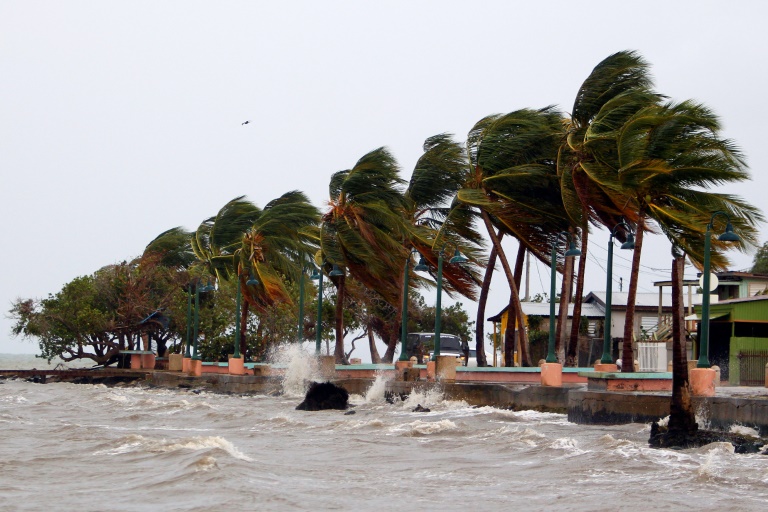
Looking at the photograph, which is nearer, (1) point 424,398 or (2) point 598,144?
(2) point 598,144

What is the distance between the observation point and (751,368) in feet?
102

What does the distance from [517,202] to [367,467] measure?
1993 centimetres

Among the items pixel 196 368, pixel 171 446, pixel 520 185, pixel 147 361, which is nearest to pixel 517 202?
pixel 520 185

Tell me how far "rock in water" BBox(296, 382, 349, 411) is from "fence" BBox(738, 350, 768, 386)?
11.7 metres

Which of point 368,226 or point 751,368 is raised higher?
point 368,226

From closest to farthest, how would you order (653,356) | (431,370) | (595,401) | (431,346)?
(595,401) → (431,370) → (653,356) → (431,346)

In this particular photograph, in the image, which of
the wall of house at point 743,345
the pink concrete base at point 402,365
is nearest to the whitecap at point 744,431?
the wall of house at point 743,345

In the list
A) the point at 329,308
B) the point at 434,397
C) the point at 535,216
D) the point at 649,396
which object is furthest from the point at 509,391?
the point at 329,308

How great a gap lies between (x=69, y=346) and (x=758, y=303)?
132 feet

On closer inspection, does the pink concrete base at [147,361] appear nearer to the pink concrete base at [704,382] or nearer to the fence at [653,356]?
the fence at [653,356]

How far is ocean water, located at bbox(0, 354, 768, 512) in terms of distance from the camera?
13430 mm

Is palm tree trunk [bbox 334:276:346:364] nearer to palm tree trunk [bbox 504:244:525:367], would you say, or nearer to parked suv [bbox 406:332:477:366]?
parked suv [bbox 406:332:477:366]

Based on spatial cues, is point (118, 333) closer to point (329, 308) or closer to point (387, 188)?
point (329, 308)

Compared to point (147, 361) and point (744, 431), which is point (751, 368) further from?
point (147, 361)
